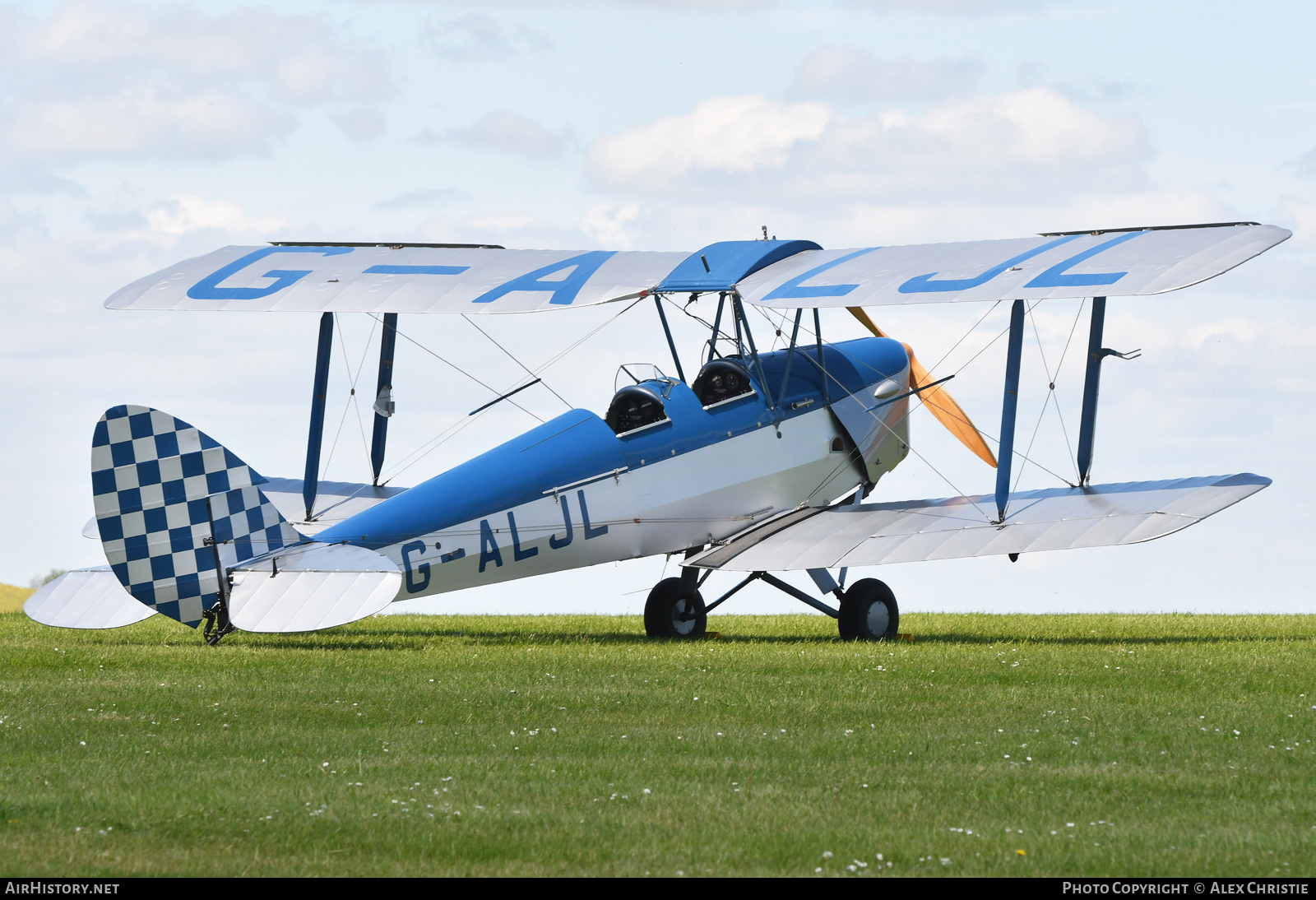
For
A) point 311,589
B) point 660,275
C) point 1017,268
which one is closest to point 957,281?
point 1017,268

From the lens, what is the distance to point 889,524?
46.7ft

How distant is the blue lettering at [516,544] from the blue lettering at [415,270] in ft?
10.3

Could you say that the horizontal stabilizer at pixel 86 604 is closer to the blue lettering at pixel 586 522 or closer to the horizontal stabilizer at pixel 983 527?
the blue lettering at pixel 586 522

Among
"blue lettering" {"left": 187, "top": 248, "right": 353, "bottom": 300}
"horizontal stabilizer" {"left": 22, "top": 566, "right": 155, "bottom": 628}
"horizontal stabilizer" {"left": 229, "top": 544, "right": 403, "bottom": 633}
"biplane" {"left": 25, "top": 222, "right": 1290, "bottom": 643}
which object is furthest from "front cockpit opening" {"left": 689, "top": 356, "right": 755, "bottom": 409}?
"horizontal stabilizer" {"left": 22, "top": 566, "right": 155, "bottom": 628}

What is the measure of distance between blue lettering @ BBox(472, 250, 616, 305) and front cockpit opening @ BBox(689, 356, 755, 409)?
1397 mm

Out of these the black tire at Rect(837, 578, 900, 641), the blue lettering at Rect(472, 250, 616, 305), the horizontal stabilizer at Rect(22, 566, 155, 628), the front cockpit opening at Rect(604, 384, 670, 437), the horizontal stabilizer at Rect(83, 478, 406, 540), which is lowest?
the black tire at Rect(837, 578, 900, 641)

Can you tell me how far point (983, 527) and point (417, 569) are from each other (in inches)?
193

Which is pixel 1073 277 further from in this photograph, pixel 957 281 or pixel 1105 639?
pixel 1105 639

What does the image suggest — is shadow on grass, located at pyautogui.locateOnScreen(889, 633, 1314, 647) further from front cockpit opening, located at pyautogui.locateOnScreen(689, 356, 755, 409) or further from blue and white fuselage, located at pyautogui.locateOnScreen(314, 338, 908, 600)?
front cockpit opening, located at pyautogui.locateOnScreen(689, 356, 755, 409)

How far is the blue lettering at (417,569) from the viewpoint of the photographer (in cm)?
1262

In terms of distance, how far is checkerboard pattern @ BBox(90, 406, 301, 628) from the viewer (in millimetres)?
11812

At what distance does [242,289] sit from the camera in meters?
15.0
